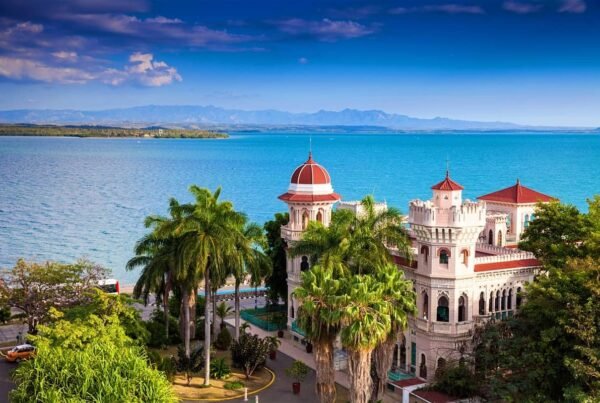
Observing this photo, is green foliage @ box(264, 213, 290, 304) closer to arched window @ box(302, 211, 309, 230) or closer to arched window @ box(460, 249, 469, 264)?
→ arched window @ box(302, 211, 309, 230)

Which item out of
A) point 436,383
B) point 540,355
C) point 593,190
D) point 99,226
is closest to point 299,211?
point 436,383

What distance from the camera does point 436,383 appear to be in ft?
105

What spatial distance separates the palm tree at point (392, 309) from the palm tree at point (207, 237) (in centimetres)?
887

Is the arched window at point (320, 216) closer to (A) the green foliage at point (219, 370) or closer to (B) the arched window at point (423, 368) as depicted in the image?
(A) the green foliage at point (219, 370)

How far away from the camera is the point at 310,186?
4303cm

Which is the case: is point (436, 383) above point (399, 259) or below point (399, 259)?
below

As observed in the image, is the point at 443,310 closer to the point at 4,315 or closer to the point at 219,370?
the point at 219,370

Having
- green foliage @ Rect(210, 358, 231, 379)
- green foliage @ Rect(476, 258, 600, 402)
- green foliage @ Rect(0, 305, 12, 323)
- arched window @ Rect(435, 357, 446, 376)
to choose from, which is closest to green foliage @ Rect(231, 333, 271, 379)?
green foliage @ Rect(210, 358, 231, 379)

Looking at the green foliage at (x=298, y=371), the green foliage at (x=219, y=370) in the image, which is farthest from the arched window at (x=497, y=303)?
the green foliage at (x=219, y=370)

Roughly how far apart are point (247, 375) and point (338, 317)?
12.2m

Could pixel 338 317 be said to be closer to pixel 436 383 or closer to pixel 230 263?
pixel 436 383

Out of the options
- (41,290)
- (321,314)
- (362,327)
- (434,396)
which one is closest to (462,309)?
(434,396)

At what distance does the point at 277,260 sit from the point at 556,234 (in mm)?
20079

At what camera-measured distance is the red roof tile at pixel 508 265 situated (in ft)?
117
